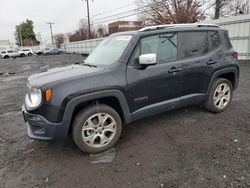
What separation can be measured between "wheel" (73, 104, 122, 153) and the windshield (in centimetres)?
83

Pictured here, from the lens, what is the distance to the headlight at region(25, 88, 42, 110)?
287 cm

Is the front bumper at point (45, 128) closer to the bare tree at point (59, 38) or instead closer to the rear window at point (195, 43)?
the rear window at point (195, 43)

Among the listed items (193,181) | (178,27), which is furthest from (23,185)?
(178,27)

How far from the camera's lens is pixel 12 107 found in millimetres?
6168

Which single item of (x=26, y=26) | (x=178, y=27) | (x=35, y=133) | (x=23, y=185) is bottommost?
(x=23, y=185)

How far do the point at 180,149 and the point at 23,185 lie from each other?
2249 millimetres

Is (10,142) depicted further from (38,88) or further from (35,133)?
(38,88)

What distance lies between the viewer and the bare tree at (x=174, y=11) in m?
27.1

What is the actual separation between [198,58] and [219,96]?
1.13 metres

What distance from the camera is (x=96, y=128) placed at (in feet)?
10.4

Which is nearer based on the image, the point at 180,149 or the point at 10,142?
the point at 180,149

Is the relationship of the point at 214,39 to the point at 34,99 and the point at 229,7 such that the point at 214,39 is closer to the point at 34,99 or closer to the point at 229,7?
the point at 34,99

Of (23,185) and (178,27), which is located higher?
(178,27)

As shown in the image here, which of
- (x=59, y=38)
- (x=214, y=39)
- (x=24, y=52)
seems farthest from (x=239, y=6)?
(x=59, y=38)
